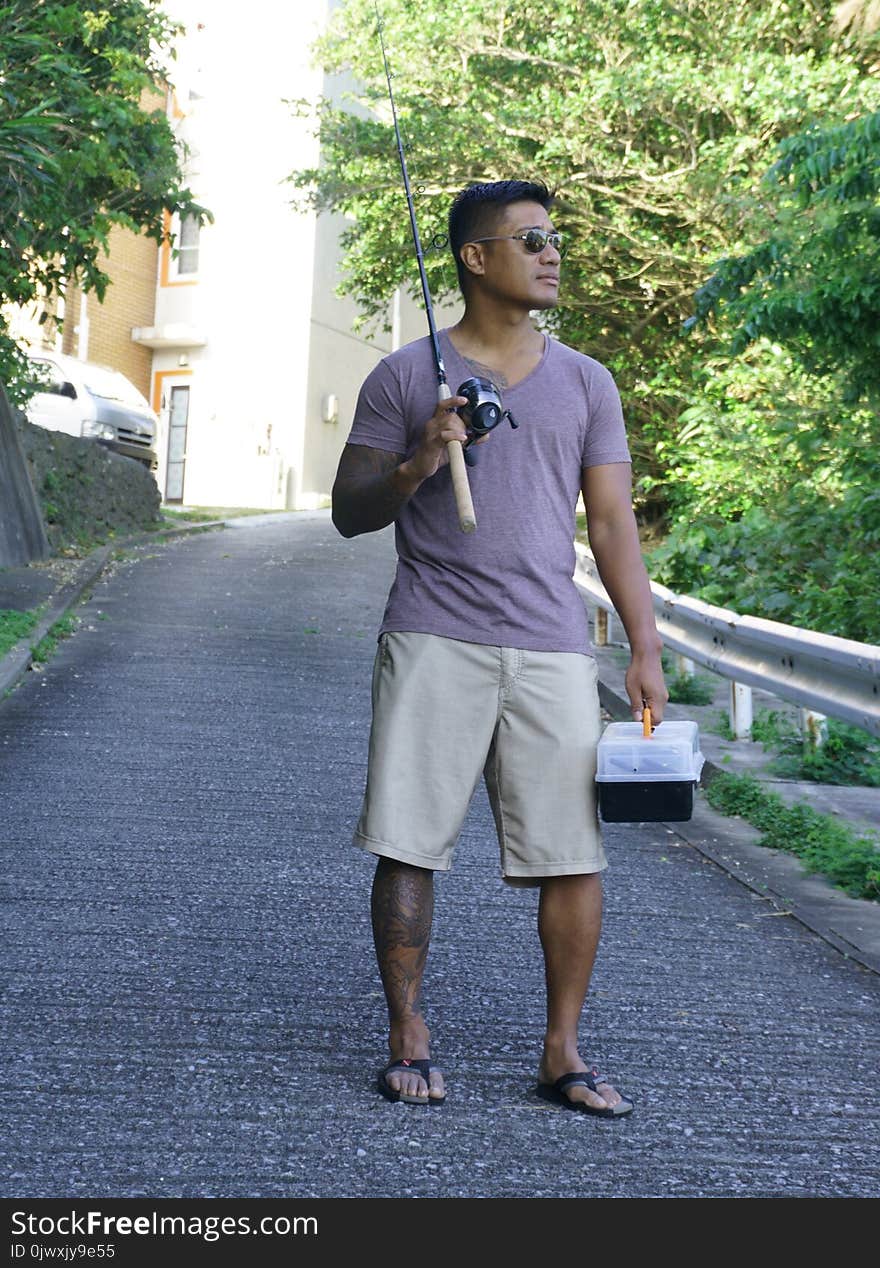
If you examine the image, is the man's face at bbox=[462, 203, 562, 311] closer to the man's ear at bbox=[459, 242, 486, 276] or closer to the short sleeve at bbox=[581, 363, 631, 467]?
the man's ear at bbox=[459, 242, 486, 276]

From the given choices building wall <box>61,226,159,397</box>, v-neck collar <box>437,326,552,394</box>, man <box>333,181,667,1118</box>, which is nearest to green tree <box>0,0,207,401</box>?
v-neck collar <box>437,326,552,394</box>

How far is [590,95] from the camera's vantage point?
18672 millimetres

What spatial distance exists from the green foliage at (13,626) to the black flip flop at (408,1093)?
7.43 meters

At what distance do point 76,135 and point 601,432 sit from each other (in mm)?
9714

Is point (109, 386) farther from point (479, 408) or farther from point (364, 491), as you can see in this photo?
point (479, 408)

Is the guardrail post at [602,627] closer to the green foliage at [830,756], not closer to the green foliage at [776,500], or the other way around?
the green foliage at [776,500]

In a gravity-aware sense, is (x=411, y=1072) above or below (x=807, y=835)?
below

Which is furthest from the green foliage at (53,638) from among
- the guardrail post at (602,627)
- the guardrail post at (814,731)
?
the guardrail post at (814,731)

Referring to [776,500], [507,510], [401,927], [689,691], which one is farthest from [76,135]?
[401,927]

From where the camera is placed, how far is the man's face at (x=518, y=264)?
3908 mm

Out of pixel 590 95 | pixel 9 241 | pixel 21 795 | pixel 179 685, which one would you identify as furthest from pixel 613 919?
pixel 590 95

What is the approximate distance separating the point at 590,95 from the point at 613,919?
1480 cm

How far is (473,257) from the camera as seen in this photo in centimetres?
397

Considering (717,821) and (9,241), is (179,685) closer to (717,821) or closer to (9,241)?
(717,821)
